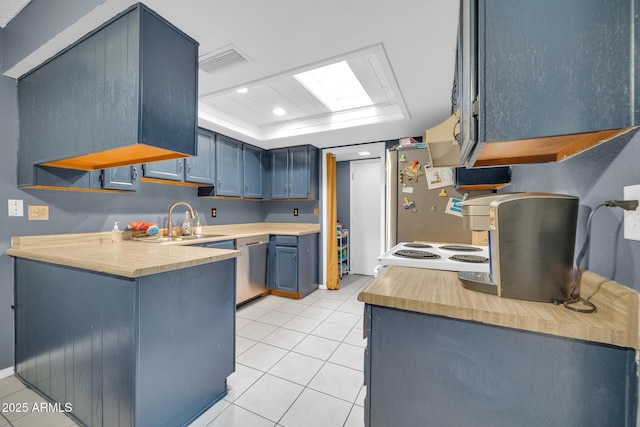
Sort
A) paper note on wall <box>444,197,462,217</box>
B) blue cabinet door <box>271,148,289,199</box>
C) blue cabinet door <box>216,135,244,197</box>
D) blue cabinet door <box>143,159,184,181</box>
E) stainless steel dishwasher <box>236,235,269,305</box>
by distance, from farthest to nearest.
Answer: blue cabinet door <box>271,148,289,199</box>
blue cabinet door <box>216,135,244,197</box>
stainless steel dishwasher <box>236,235,269,305</box>
blue cabinet door <box>143,159,184,181</box>
paper note on wall <box>444,197,462,217</box>

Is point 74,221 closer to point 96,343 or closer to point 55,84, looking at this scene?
point 55,84

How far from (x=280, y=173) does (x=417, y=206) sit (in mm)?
2305

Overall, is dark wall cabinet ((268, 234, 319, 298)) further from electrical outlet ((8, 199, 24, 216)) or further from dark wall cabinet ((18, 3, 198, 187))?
electrical outlet ((8, 199, 24, 216))

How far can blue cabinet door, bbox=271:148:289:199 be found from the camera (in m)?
3.97

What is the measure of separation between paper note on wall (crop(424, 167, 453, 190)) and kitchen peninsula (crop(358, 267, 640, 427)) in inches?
62.7

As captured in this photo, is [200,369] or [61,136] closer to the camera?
[200,369]

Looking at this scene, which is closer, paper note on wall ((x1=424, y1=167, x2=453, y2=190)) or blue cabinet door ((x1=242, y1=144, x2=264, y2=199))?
paper note on wall ((x1=424, y1=167, x2=453, y2=190))

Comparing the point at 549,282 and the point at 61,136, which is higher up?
the point at 61,136

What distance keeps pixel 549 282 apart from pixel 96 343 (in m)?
1.98

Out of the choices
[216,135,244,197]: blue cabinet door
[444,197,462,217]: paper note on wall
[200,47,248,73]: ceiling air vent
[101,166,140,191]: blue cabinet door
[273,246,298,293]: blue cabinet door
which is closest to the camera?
[200,47,248,73]: ceiling air vent

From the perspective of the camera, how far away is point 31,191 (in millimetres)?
1924

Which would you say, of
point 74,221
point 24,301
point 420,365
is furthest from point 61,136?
point 420,365

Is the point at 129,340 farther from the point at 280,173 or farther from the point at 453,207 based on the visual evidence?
the point at 280,173

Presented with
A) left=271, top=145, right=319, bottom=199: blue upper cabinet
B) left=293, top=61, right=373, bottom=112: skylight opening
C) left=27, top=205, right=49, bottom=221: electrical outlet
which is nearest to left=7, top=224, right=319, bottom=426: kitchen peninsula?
left=27, top=205, right=49, bottom=221: electrical outlet
